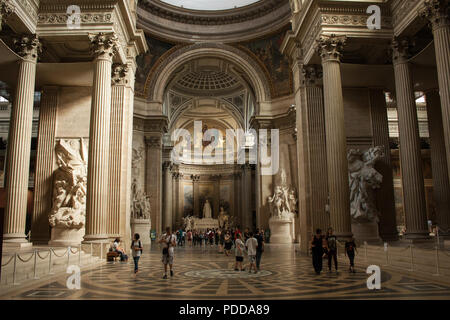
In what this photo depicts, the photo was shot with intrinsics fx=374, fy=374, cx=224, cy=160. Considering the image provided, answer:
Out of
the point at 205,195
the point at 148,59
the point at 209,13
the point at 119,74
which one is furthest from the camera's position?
the point at 205,195

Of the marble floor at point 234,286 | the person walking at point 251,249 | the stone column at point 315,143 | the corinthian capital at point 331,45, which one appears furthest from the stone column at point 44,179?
the corinthian capital at point 331,45

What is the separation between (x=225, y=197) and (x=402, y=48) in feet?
114

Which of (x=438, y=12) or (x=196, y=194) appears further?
(x=196, y=194)

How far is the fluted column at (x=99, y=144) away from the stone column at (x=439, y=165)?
41.0ft

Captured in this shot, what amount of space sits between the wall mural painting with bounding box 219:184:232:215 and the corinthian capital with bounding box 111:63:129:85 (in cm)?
3192

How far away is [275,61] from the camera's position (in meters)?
29.3

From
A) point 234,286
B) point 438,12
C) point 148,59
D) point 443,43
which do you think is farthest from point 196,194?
point 234,286

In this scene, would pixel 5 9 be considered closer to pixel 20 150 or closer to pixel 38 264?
pixel 20 150

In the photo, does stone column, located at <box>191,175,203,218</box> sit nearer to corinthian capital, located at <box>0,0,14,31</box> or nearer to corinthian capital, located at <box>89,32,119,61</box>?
corinthian capital, located at <box>89,32,119,61</box>

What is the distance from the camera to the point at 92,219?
1173cm

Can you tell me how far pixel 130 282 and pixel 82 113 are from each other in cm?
927

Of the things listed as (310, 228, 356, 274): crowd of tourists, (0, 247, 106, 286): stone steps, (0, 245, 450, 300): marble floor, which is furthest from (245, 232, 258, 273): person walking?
(0, 247, 106, 286): stone steps

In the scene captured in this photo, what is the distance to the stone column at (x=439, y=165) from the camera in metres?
14.5
